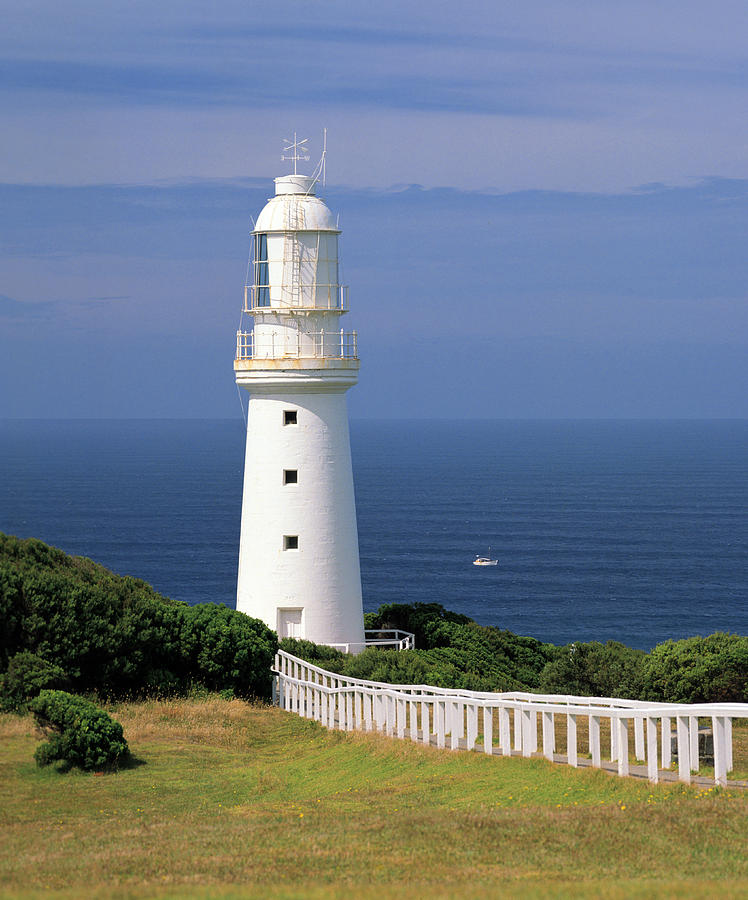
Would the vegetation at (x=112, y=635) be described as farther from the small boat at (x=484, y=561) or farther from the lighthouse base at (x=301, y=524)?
the small boat at (x=484, y=561)

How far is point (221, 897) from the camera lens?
10.7 m

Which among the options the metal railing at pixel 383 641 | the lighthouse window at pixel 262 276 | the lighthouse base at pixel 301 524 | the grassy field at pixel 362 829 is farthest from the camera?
the lighthouse window at pixel 262 276

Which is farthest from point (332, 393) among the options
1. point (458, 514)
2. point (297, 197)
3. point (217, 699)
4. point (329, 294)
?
point (458, 514)

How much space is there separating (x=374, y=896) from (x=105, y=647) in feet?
48.5

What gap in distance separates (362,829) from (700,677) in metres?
13.8

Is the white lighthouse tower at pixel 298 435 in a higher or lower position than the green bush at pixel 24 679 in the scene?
higher

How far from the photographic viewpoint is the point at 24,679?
74.4 feet

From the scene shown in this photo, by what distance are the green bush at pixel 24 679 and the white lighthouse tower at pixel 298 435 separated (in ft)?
29.9

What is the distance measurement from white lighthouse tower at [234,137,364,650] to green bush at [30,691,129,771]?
37.5 ft

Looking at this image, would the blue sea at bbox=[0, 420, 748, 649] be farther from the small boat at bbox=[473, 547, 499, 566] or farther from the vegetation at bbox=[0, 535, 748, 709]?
the vegetation at bbox=[0, 535, 748, 709]

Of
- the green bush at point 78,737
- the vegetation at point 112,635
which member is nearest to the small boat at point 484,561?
the vegetation at point 112,635

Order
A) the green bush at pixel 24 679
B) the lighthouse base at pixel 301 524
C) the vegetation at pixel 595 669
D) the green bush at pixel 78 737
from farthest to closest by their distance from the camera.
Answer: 1. the lighthouse base at pixel 301 524
2. the vegetation at pixel 595 669
3. the green bush at pixel 24 679
4. the green bush at pixel 78 737

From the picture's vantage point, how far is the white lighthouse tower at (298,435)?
31.6 m

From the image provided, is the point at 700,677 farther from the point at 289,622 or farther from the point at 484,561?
the point at 484,561
